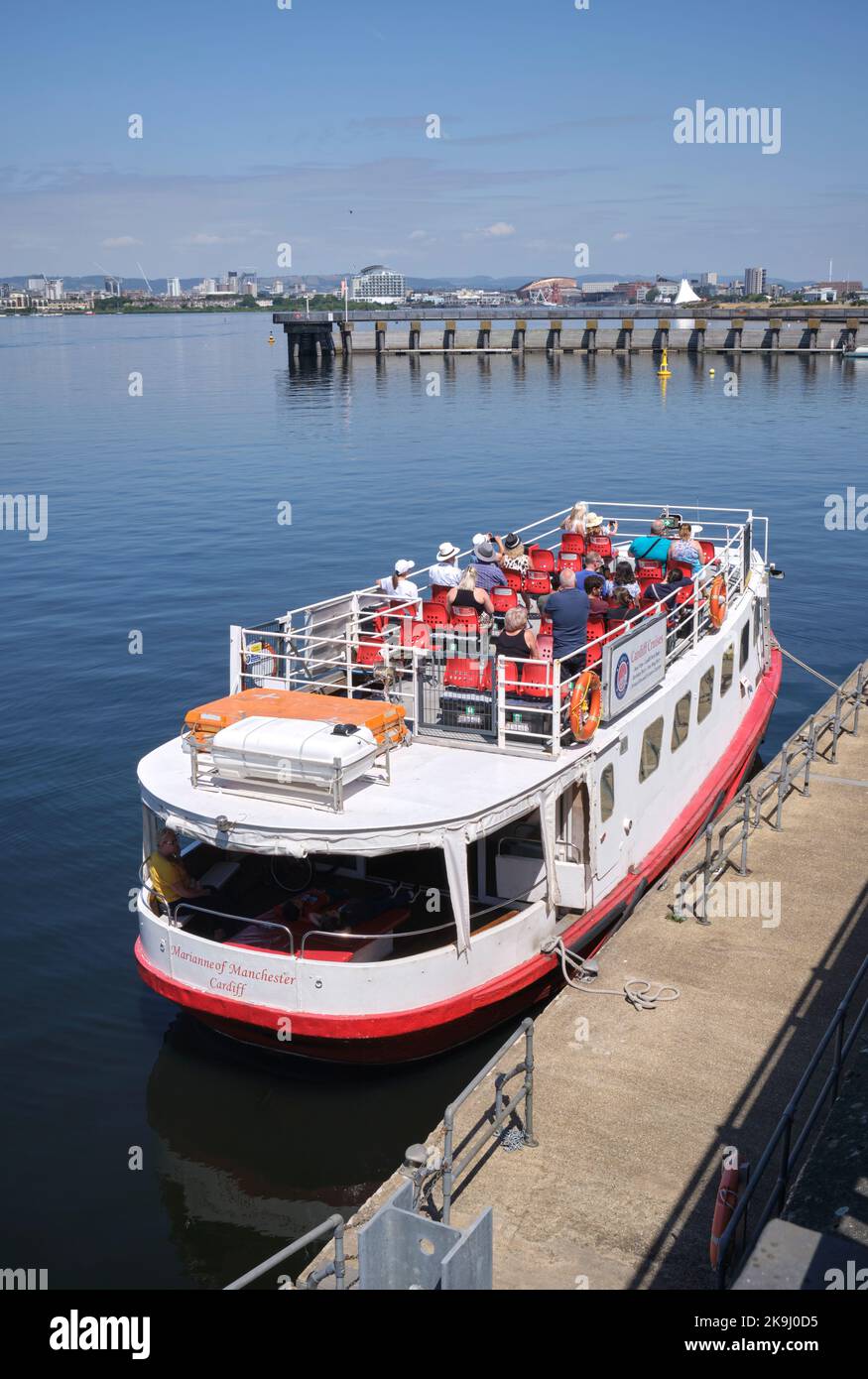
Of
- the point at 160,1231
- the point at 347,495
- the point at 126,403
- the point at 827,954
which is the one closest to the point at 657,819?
the point at 827,954

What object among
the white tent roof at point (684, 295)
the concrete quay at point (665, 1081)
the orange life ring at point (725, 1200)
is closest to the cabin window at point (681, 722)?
the concrete quay at point (665, 1081)

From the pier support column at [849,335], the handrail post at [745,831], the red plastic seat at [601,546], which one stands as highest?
the pier support column at [849,335]

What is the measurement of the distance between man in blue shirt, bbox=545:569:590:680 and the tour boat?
28cm

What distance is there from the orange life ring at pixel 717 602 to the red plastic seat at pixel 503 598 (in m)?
3.08

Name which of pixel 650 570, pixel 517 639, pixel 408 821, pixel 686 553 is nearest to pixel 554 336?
pixel 686 553

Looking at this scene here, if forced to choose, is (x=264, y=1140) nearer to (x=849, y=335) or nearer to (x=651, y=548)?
(x=651, y=548)

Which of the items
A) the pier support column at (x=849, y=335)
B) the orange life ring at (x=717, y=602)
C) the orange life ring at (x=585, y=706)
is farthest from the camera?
the pier support column at (x=849, y=335)

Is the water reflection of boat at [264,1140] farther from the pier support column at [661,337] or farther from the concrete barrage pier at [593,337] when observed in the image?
the concrete barrage pier at [593,337]

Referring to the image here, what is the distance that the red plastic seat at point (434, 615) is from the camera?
15.4 metres

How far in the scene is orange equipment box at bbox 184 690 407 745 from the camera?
41.6 ft

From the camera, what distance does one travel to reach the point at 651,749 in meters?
15.1

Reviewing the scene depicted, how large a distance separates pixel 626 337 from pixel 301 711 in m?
113
